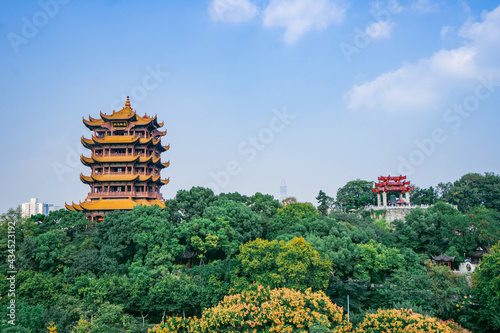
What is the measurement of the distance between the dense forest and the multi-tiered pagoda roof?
334cm

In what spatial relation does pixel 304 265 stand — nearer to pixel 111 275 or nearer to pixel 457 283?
pixel 457 283

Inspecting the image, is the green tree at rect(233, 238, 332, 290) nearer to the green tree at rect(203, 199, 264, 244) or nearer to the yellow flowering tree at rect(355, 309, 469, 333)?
the yellow flowering tree at rect(355, 309, 469, 333)

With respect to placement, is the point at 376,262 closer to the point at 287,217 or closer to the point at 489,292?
the point at 489,292

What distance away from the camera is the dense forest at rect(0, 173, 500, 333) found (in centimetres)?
1145

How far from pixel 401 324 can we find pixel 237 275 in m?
7.24

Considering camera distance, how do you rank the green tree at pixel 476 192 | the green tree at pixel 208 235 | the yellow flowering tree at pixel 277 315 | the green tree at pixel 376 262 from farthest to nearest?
the green tree at pixel 476 192 → the green tree at pixel 208 235 → the green tree at pixel 376 262 → the yellow flowering tree at pixel 277 315

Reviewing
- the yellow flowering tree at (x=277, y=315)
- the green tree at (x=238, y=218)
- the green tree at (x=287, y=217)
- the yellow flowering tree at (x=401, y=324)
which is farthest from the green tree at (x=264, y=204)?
the yellow flowering tree at (x=401, y=324)

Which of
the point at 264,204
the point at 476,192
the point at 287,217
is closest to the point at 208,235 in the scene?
the point at 287,217

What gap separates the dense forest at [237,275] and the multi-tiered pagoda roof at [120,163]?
11.0 ft

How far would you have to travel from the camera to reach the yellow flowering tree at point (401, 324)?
32.2 ft

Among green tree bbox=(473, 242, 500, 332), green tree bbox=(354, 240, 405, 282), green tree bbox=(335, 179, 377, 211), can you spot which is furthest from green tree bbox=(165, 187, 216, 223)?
green tree bbox=(335, 179, 377, 211)

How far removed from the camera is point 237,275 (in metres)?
15.2

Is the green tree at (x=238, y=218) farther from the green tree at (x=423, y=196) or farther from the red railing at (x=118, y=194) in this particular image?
the green tree at (x=423, y=196)

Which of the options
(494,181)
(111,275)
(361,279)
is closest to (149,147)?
(111,275)
